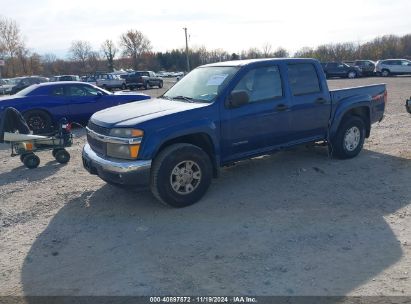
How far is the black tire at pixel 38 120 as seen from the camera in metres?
10.7

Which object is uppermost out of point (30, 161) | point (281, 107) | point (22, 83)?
point (22, 83)

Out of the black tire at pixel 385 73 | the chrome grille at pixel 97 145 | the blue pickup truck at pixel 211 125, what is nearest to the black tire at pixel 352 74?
the black tire at pixel 385 73

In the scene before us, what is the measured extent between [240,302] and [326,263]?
1.01 metres

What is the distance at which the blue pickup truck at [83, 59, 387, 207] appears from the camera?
476cm

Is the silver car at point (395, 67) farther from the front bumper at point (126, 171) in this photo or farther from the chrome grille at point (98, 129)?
the front bumper at point (126, 171)

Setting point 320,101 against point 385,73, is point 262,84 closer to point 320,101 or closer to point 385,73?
point 320,101

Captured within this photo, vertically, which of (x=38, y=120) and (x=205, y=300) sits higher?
(x=38, y=120)

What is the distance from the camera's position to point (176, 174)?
195 inches

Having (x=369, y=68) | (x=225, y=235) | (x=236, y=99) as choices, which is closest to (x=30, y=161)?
(x=236, y=99)

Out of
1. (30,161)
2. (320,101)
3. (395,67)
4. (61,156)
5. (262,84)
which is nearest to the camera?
(262,84)

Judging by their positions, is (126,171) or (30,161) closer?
(126,171)

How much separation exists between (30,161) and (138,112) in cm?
326

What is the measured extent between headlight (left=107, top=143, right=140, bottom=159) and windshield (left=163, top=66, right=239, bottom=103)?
50.2 inches

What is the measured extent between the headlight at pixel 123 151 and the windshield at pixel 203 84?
1.27 metres
